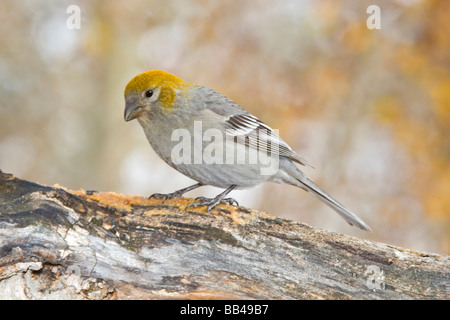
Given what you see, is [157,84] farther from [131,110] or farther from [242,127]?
[242,127]

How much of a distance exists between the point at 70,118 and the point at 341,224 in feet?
20.3

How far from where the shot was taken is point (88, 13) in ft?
30.7

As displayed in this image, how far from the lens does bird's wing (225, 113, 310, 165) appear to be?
518 centimetres

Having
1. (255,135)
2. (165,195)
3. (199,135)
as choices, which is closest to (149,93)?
(199,135)

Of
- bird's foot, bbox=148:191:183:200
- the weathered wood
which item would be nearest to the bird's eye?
bird's foot, bbox=148:191:183:200

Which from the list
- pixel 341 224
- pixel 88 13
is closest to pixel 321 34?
pixel 341 224

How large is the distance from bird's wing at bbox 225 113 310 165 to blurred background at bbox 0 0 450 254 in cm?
346

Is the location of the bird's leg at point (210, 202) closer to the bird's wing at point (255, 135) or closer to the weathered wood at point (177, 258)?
the weathered wood at point (177, 258)

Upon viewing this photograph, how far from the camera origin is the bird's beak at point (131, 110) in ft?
15.9

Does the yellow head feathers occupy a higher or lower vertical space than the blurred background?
lower

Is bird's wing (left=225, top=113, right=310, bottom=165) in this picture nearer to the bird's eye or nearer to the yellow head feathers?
the yellow head feathers

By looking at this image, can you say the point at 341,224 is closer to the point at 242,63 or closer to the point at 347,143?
the point at 347,143

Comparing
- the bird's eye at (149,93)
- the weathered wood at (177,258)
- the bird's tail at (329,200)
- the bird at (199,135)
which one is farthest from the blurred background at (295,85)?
the weathered wood at (177,258)

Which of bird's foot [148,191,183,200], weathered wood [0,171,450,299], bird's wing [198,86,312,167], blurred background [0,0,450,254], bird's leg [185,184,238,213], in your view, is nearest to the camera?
weathered wood [0,171,450,299]
